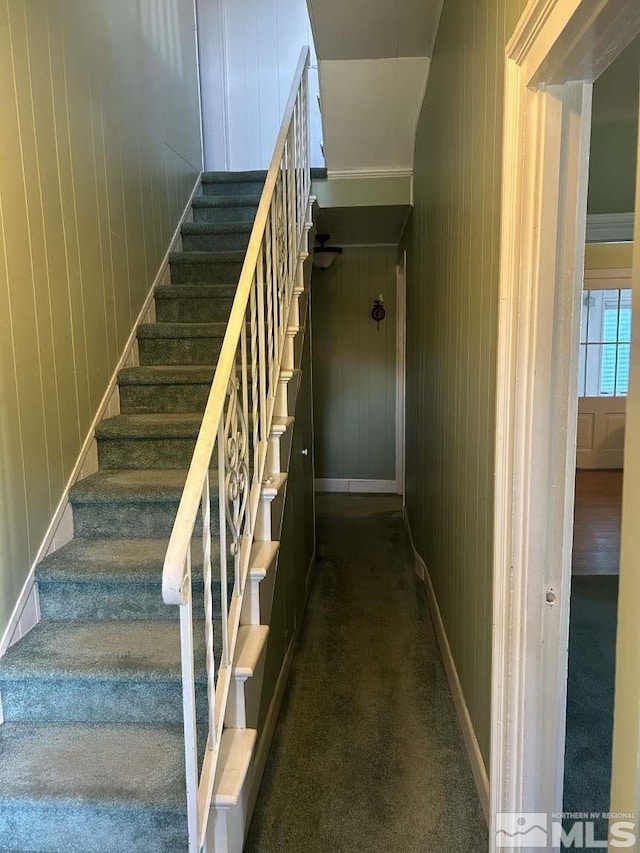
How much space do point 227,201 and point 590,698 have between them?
347 centimetres

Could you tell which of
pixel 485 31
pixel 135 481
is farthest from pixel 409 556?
pixel 485 31

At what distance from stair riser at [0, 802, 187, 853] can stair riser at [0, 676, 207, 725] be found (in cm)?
28

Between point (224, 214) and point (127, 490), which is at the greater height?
point (224, 214)

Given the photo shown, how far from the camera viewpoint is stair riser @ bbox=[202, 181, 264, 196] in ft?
12.8

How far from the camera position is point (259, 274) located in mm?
1926

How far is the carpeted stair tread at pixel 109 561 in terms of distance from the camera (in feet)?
6.17

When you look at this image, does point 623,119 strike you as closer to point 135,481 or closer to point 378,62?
point 378,62

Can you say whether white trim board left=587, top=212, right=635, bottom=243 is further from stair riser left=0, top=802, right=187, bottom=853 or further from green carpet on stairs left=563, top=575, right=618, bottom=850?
stair riser left=0, top=802, right=187, bottom=853

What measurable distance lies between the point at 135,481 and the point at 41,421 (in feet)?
1.43

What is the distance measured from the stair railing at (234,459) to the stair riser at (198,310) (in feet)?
1.94

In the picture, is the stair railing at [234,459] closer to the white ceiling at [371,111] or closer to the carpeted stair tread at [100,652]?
the carpeted stair tread at [100,652]

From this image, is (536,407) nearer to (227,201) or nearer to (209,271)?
(209,271)

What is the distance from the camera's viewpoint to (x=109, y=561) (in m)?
1.97

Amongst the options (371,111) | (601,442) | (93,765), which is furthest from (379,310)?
(93,765)
